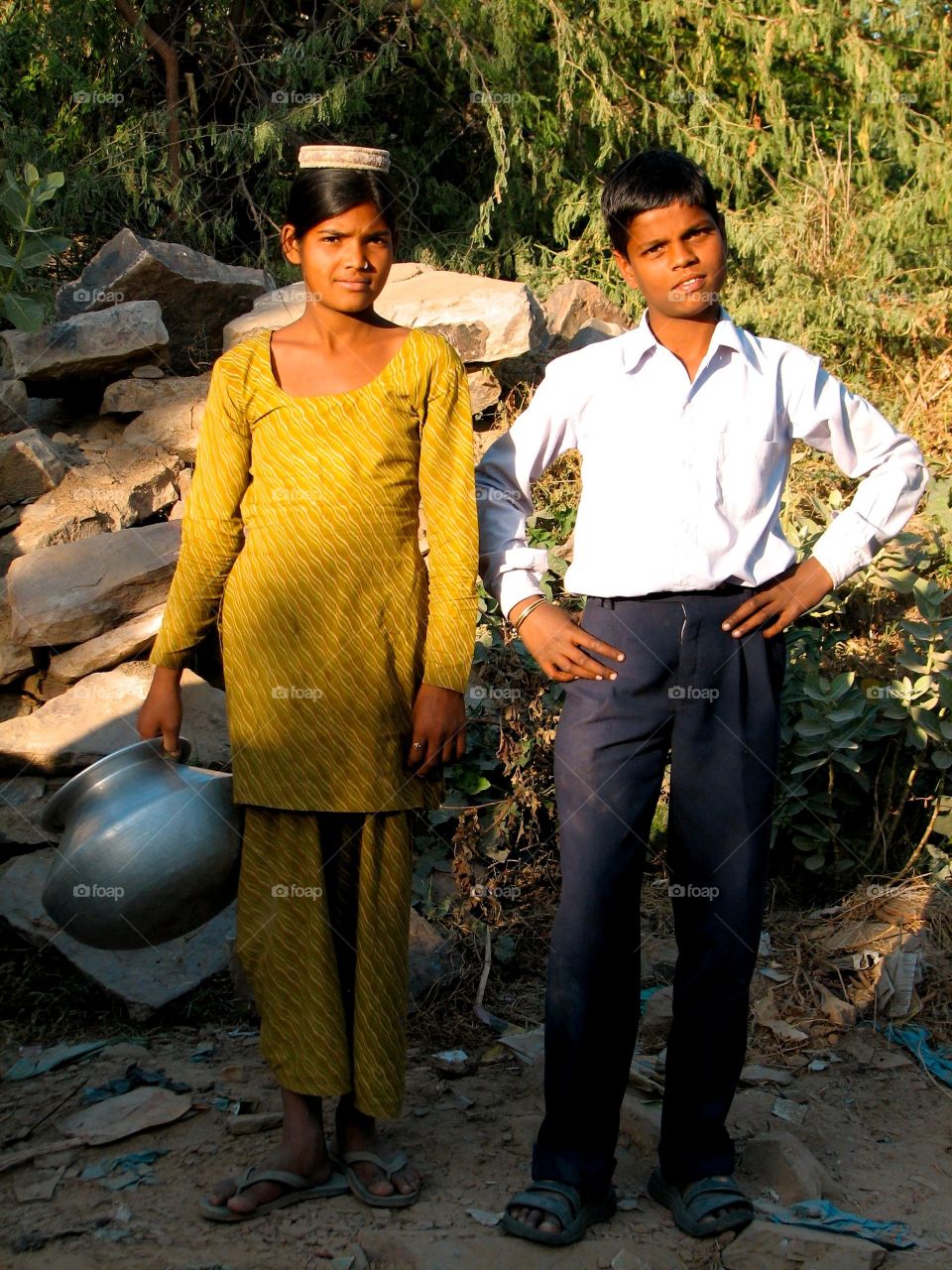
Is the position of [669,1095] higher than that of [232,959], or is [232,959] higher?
[669,1095]

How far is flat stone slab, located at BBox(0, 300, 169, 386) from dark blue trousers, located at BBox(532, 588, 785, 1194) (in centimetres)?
373

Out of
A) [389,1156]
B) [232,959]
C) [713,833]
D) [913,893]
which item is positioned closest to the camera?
[713,833]

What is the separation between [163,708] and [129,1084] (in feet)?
3.51

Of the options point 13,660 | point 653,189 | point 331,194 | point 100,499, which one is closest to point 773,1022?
point 653,189

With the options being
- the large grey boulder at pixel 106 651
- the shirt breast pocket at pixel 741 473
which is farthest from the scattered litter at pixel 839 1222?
the large grey boulder at pixel 106 651

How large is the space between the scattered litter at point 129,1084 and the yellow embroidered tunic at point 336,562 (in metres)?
1.01

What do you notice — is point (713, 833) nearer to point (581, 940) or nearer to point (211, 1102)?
point (581, 940)

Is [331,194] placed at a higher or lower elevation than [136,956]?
higher

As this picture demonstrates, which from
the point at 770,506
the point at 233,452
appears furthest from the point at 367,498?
the point at 770,506

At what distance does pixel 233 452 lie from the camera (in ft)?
7.68

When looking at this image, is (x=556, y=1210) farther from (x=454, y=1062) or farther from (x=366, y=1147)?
(x=454, y=1062)

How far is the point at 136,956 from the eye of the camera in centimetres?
349

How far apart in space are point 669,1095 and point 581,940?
343mm

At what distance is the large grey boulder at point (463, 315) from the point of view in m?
5.44
